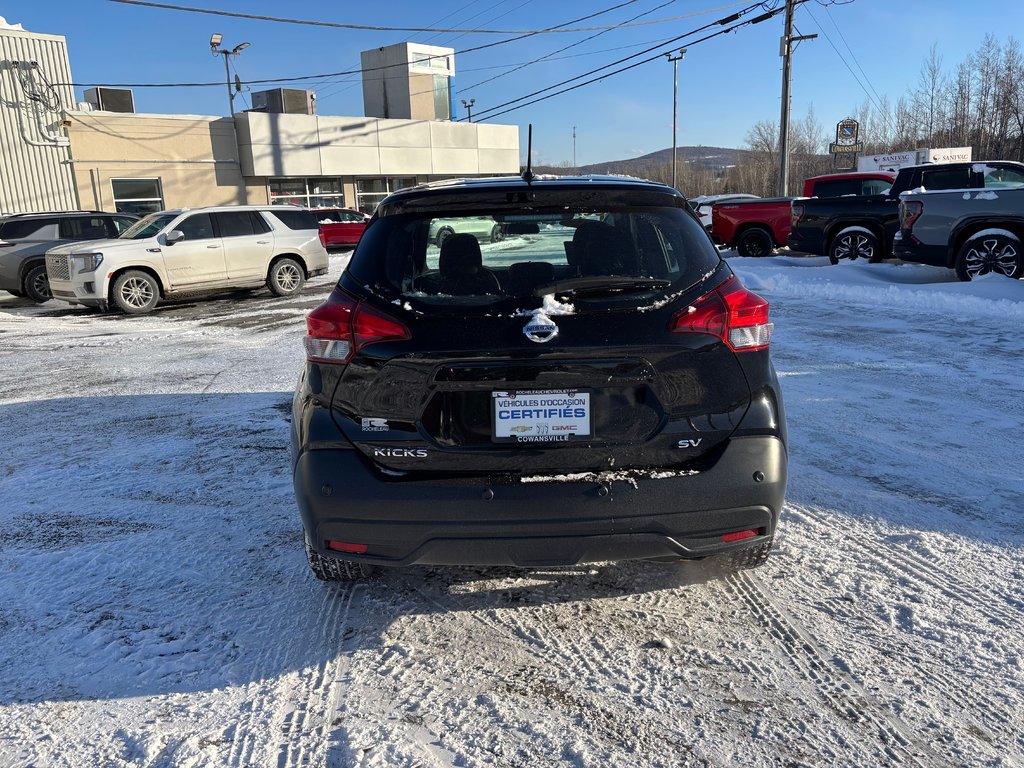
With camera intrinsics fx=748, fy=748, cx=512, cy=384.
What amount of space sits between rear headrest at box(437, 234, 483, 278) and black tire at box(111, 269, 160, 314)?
39.0 ft

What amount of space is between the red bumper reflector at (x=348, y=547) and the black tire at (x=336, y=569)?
0.98 ft

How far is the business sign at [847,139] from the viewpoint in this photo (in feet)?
184

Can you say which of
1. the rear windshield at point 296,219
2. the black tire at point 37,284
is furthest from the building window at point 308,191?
the rear windshield at point 296,219

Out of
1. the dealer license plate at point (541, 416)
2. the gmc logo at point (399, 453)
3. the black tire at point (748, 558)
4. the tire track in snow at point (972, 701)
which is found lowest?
the tire track in snow at point (972, 701)

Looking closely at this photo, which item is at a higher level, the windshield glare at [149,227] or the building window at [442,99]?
the building window at [442,99]

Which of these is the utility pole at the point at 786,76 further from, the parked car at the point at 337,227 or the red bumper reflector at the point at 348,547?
the red bumper reflector at the point at 348,547

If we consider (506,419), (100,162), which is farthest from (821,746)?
(100,162)

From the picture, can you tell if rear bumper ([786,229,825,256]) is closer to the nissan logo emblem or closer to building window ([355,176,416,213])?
the nissan logo emblem

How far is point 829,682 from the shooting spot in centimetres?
264

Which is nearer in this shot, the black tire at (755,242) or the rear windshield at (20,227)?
the rear windshield at (20,227)

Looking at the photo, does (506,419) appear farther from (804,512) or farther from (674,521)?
(804,512)

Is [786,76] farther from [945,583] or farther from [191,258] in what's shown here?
[945,583]

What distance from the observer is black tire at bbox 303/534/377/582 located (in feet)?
10.3

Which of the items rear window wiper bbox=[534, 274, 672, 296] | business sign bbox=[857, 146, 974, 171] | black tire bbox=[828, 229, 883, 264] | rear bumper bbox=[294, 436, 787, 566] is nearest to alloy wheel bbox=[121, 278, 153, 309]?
rear bumper bbox=[294, 436, 787, 566]
